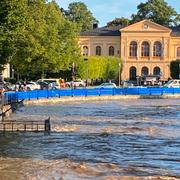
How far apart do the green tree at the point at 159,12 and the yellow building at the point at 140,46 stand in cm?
2005

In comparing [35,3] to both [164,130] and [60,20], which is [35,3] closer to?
[60,20]

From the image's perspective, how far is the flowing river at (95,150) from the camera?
71.5 feet

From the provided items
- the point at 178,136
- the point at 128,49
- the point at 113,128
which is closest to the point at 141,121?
the point at 113,128

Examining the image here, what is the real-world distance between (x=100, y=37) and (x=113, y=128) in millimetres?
95226

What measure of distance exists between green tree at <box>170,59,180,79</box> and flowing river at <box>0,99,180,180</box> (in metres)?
76.9

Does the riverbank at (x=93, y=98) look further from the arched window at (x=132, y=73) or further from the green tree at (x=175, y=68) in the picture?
the arched window at (x=132, y=73)

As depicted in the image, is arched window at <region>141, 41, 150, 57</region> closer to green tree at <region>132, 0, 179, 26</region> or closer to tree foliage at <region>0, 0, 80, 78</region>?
green tree at <region>132, 0, 179, 26</region>

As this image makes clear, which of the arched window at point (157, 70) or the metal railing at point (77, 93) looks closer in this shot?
the metal railing at point (77, 93)

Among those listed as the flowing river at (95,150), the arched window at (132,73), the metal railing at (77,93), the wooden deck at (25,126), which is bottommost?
the flowing river at (95,150)

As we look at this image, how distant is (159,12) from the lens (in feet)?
499

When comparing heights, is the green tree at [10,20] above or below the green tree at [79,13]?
below

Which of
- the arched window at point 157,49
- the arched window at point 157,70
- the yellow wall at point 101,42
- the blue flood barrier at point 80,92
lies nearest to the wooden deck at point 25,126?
the blue flood barrier at point 80,92

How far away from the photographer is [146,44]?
426ft

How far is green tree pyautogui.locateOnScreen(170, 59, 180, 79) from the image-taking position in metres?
120
